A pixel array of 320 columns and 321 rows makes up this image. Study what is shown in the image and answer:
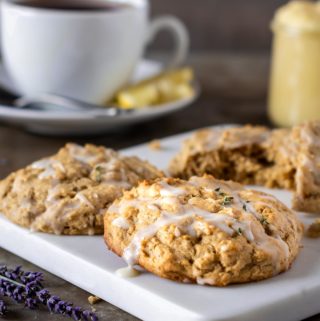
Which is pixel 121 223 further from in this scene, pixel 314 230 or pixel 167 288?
pixel 314 230

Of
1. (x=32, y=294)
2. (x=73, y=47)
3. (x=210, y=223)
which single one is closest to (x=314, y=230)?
(x=210, y=223)

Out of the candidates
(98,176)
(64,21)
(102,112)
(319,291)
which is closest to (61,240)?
(98,176)

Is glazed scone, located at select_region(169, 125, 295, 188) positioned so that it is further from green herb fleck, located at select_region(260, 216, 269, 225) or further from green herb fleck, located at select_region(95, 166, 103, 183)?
green herb fleck, located at select_region(260, 216, 269, 225)

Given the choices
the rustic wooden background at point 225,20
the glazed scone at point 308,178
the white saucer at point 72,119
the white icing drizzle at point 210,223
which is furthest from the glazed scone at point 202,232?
the rustic wooden background at point 225,20

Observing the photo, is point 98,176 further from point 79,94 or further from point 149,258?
point 79,94

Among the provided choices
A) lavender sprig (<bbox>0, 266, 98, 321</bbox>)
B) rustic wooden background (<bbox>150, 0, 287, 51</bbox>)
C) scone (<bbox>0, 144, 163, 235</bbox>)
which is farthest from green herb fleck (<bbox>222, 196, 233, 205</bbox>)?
rustic wooden background (<bbox>150, 0, 287, 51</bbox>)

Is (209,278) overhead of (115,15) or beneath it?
beneath
